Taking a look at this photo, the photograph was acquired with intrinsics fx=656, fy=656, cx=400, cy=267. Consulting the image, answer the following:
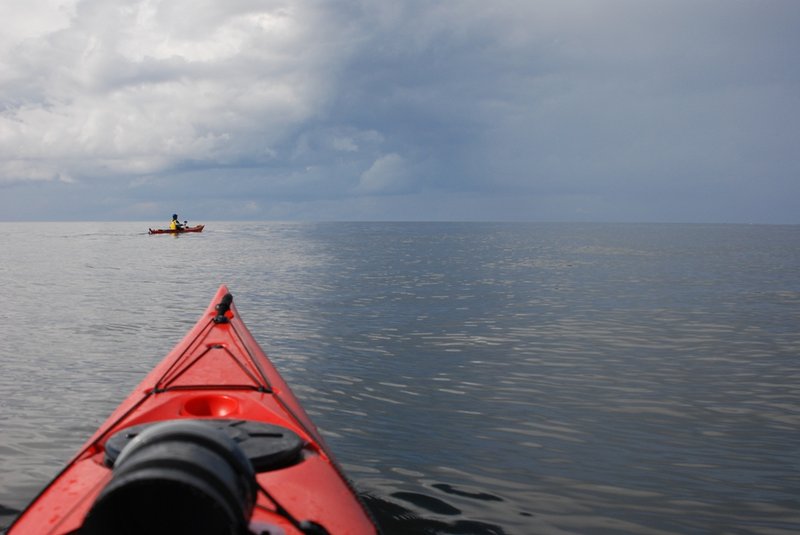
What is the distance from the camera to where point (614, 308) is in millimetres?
22531

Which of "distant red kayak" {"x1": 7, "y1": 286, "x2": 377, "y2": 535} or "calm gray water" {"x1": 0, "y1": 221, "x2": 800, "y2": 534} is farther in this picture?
"calm gray water" {"x1": 0, "y1": 221, "x2": 800, "y2": 534}

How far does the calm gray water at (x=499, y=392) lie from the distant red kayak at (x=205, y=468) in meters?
1.95

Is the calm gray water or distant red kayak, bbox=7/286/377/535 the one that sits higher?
distant red kayak, bbox=7/286/377/535

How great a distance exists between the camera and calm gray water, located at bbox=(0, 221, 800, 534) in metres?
7.58

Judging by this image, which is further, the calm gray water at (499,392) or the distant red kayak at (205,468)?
the calm gray water at (499,392)

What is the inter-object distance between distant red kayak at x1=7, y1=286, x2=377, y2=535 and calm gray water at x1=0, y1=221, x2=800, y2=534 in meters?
1.95

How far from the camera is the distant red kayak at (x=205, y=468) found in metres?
3.15

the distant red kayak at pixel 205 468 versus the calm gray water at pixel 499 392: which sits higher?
the distant red kayak at pixel 205 468

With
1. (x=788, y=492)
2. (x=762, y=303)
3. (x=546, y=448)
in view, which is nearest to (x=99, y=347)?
(x=546, y=448)

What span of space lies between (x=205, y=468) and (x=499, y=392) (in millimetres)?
9419

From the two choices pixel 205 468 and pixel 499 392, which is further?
pixel 499 392

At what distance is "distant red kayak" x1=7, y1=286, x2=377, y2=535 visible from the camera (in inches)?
124

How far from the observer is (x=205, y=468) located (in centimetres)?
313

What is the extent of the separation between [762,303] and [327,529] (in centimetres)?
2419
